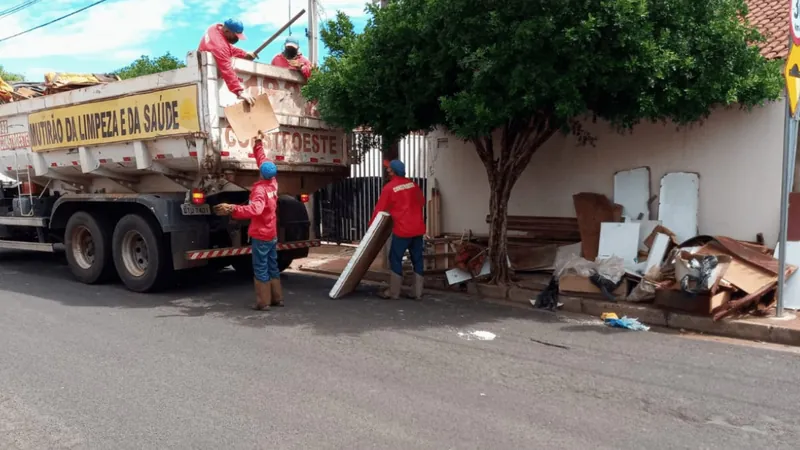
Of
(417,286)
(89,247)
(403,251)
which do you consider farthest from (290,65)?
(89,247)

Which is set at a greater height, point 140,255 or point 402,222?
point 402,222

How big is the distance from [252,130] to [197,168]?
0.89 m

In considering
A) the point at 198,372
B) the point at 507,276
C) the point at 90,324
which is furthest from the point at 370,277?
the point at 198,372

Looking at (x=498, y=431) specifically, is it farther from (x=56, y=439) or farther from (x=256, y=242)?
(x=256, y=242)

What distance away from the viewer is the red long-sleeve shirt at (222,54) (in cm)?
709

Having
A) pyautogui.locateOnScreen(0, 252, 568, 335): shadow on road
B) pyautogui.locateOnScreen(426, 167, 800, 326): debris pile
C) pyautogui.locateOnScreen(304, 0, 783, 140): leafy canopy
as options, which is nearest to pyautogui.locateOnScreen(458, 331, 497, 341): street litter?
pyautogui.locateOnScreen(0, 252, 568, 335): shadow on road

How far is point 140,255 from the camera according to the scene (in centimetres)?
845

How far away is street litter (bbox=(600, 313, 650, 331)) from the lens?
6.39m

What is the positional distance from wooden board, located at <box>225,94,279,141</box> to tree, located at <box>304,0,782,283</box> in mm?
693

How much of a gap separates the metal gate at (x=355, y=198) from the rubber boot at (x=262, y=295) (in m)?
4.89

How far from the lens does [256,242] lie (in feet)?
23.4

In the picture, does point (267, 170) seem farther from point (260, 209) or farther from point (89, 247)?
point (89, 247)

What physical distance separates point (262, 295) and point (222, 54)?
276 cm

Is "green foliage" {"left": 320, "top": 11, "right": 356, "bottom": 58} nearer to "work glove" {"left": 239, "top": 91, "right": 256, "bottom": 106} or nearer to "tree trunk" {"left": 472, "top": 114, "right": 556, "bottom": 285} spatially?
"work glove" {"left": 239, "top": 91, "right": 256, "bottom": 106}
